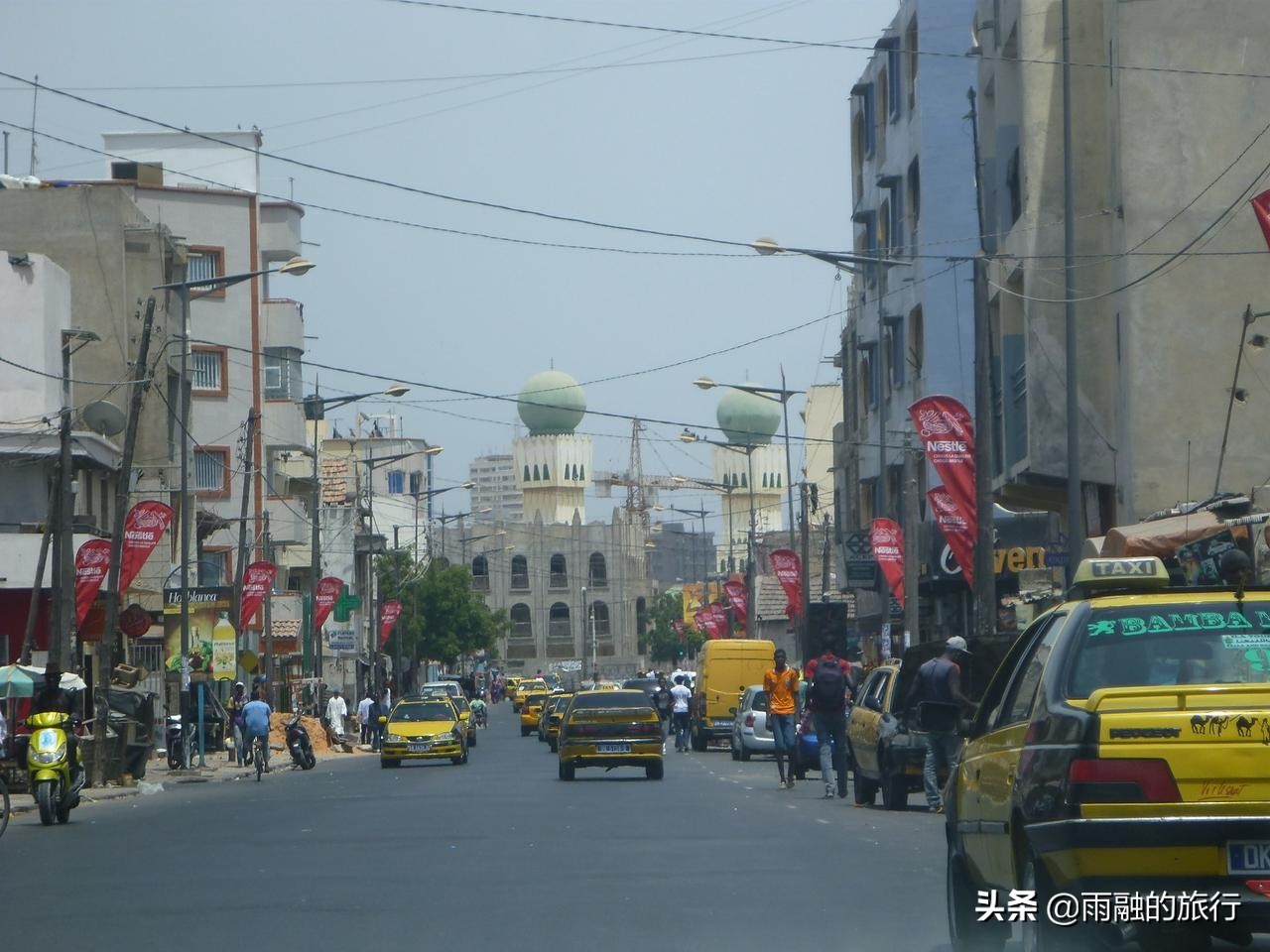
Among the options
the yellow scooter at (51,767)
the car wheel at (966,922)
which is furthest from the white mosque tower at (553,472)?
the car wheel at (966,922)

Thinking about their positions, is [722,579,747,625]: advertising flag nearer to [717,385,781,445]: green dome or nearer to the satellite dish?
the satellite dish

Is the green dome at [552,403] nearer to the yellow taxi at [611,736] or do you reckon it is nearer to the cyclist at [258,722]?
the cyclist at [258,722]

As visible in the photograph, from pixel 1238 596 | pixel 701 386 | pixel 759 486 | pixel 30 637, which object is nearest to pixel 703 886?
pixel 1238 596

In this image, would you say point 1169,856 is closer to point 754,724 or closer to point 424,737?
point 754,724

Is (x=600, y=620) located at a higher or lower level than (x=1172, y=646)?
higher

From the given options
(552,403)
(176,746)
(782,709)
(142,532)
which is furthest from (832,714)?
(552,403)

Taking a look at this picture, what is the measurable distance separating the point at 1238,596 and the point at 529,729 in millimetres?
62784

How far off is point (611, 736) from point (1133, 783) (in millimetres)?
24737

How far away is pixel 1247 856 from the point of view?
23.4 feet

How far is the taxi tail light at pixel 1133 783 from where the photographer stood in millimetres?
7156

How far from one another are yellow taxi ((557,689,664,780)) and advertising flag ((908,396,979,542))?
19.1ft

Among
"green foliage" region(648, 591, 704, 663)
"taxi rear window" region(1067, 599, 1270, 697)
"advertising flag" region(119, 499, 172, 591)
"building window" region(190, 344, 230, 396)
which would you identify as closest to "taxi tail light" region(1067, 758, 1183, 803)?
"taxi rear window" region(1067, 599, 1270, 697)

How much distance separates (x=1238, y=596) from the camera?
8.14 metres

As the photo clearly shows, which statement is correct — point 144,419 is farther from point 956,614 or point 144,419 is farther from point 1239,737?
point 1239,737
